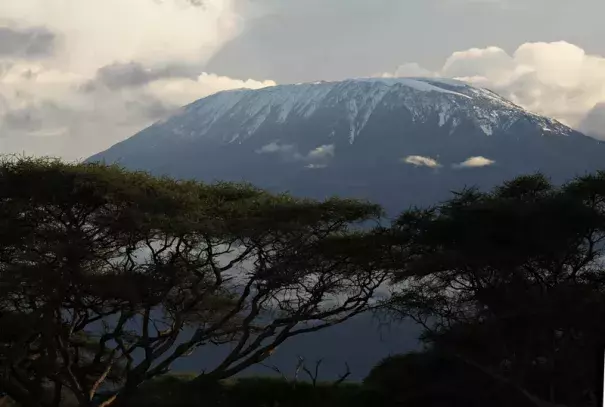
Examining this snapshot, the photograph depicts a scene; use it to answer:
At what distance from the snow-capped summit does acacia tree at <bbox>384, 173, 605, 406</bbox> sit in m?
53.7

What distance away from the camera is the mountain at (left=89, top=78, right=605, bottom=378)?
2739 inches

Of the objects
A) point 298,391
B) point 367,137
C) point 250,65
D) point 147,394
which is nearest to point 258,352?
point 298,391

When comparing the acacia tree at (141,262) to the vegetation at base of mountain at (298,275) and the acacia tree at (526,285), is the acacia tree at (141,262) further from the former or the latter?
the acacia tree at (526,285)

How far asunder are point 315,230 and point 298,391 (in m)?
2.77

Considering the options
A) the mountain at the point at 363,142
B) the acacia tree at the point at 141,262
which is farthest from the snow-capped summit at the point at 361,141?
the acacia tree at the point at 141,262

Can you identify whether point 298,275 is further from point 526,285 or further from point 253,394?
point 526,285

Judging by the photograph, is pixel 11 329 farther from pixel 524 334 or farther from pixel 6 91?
Result: pixel 524 334

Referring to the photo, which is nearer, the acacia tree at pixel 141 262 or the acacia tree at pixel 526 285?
the acacia tree at pixel 526 285

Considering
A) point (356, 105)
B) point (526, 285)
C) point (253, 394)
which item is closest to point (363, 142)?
point (356, 105)

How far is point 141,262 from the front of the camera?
34.6ft

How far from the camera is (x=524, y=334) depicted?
9.22 metres

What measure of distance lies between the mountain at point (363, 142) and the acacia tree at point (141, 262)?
51451 mm

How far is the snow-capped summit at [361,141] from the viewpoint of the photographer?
6988 cm

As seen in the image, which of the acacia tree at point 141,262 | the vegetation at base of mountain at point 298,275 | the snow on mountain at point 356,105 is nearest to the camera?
the vegetation at base of mountain at point 298,275
